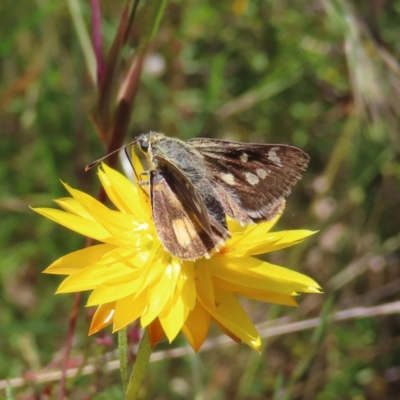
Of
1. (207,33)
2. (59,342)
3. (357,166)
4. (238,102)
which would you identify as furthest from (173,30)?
(59,342)

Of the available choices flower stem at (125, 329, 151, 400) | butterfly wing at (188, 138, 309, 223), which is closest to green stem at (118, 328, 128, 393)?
flower stem at (125, 329, 151, 400)

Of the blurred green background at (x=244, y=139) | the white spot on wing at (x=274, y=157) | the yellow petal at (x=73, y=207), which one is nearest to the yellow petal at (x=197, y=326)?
the yellow petal at (x=73, y=207)

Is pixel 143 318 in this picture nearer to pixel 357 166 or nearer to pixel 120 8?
pixel 357 166

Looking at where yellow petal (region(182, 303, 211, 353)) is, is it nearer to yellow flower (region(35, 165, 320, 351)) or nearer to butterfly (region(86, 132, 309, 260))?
yellow flower (region(35, 165, 320, 351))

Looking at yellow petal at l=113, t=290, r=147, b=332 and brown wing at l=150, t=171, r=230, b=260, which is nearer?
yellow petal at l=113, t=290, r=147, b=332

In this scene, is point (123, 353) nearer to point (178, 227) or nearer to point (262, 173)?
point (178, 227)
